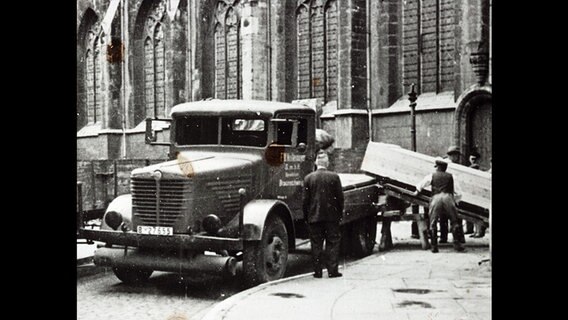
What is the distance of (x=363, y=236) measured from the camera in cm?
1137

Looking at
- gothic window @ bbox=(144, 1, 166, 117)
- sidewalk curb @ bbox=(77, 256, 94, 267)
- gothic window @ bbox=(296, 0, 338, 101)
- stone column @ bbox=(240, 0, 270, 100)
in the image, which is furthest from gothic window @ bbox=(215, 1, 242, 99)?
sidewalk curb @ bbox=(77, 256, 94, 267)

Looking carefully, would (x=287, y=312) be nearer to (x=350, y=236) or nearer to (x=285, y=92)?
(x=350, y=236)

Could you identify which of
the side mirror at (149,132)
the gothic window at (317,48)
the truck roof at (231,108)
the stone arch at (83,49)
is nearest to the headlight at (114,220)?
the side mirror at (149,132)

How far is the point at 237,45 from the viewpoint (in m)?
21.9

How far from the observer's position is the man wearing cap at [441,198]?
32.4ft

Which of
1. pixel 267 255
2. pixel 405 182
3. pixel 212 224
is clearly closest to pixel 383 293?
pixel 267 255

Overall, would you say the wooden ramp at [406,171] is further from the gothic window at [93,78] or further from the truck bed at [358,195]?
the gothic window at [93,78]

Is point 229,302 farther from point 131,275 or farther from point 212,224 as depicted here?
point 131,275

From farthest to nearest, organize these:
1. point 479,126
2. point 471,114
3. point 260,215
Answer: point 479,126 → point 471,114 → point 260,215

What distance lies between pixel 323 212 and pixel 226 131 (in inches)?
67.6

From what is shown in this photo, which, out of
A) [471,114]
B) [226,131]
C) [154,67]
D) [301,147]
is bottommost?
[301,147]

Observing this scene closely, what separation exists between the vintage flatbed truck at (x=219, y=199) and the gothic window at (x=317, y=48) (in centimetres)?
1119

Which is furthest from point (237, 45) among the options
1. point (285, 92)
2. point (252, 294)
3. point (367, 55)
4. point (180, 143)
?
point (252, 294)
